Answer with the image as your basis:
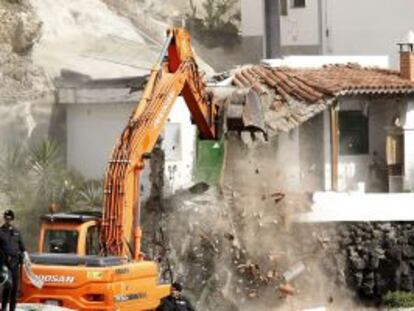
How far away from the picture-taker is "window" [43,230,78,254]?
67.2 ft

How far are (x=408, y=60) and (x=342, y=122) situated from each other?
2498 millimetres

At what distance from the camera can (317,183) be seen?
3247cm

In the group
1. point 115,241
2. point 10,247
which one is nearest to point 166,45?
point 115,241

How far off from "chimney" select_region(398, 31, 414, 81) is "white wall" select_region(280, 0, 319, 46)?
9490 millimetres

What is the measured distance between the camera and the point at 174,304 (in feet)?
70.8

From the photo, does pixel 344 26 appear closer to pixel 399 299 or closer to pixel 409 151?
pixel 409 151

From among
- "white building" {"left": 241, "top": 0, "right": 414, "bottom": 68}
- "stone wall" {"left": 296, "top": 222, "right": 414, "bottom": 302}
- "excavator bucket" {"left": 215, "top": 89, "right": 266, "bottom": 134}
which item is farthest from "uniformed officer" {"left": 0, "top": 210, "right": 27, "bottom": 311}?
"white building" {"left": 241, "top": 0, "right": 414, "bottom": 68}

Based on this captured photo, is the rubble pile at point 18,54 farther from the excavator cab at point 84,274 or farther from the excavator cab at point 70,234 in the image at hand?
the excavator cab at point 84,274

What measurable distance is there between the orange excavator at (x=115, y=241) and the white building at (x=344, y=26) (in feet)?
57.0

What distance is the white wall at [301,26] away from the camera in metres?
43.4

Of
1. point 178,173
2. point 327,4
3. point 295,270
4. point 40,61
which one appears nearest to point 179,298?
point 295,270

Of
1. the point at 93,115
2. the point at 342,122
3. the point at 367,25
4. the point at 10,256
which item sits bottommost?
the point at 10,256

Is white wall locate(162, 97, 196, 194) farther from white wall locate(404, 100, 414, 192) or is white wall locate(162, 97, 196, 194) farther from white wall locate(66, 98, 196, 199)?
white wall locate(404, 100, 414, 192)

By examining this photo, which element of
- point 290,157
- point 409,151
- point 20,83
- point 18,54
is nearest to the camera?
point 290,157
